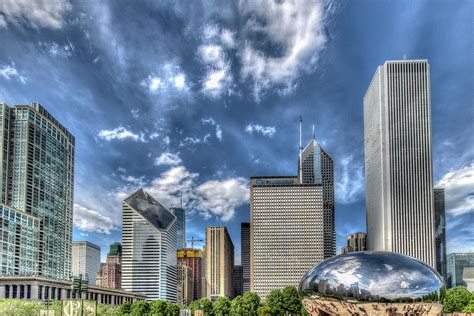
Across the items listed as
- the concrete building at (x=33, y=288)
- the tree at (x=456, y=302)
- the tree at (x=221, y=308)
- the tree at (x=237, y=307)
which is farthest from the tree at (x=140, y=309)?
the tree at (x=456, y=302)

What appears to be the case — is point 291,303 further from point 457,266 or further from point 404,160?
point 457,266

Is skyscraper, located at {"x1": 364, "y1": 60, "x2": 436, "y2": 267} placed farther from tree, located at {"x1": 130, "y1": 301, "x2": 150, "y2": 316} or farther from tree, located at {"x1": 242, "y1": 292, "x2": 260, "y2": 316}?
tree, located at {"x1": 130, "y1": 301, "x2": 150, "y2": 316}

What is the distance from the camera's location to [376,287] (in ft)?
44.8

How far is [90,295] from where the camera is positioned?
11519 centimetres

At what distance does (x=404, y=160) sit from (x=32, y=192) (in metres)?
121

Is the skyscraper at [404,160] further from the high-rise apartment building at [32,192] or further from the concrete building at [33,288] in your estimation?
the high-rise apartment building at [32,192]

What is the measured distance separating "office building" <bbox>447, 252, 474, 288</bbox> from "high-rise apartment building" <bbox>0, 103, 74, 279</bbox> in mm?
156117

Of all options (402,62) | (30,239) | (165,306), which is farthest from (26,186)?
(402,62)

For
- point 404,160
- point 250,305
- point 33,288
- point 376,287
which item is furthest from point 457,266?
point 376,287

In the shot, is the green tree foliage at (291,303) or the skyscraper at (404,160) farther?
the skyscraper at (404,160)

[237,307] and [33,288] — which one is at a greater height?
[33,288]

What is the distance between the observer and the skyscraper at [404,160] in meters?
144

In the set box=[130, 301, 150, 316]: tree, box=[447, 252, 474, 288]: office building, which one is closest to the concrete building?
box=[130, 301, 150, 316]: tree

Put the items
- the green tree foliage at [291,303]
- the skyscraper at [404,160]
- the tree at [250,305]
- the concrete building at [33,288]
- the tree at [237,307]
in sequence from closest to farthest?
the concrete building at [33,288] → the green tree foliage at [291,303] → the tree at [250,305] → the tree at [237,307] → the skyscraper at [404,160]
